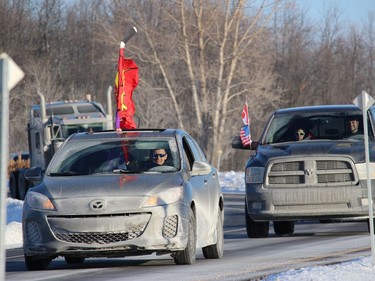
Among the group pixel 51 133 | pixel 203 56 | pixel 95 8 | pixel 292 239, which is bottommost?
pixel 292 239

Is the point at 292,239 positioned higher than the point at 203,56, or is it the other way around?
the point at 203,56

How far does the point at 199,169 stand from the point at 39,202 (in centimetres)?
194

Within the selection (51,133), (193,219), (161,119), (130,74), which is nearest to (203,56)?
(161,119)

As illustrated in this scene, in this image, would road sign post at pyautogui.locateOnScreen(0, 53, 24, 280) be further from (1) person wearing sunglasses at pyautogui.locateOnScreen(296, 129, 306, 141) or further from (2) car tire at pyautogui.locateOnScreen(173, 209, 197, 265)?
(1) person wearing sunglasses at pyautogui.locateOnScreen(296, 129, 306, 141)

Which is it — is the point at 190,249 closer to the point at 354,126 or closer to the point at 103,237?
the point at 103,237

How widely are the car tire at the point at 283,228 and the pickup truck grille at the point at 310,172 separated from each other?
6.69ft

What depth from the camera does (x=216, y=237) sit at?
14.8 metres

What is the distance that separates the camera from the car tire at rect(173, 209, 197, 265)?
13469 mm

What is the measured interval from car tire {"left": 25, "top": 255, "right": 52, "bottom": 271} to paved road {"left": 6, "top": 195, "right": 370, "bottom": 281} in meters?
0.09

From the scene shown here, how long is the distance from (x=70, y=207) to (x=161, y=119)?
5934cm

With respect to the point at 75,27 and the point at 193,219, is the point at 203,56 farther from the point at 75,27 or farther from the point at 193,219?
the point at 193,219

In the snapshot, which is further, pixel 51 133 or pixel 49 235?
pixel 51 133

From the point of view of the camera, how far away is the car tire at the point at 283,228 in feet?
65.8

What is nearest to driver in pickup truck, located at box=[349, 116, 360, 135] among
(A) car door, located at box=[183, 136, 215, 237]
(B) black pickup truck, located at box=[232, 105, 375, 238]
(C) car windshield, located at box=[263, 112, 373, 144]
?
(C) car windshield, located at box=[263, 112, 373, 144]
